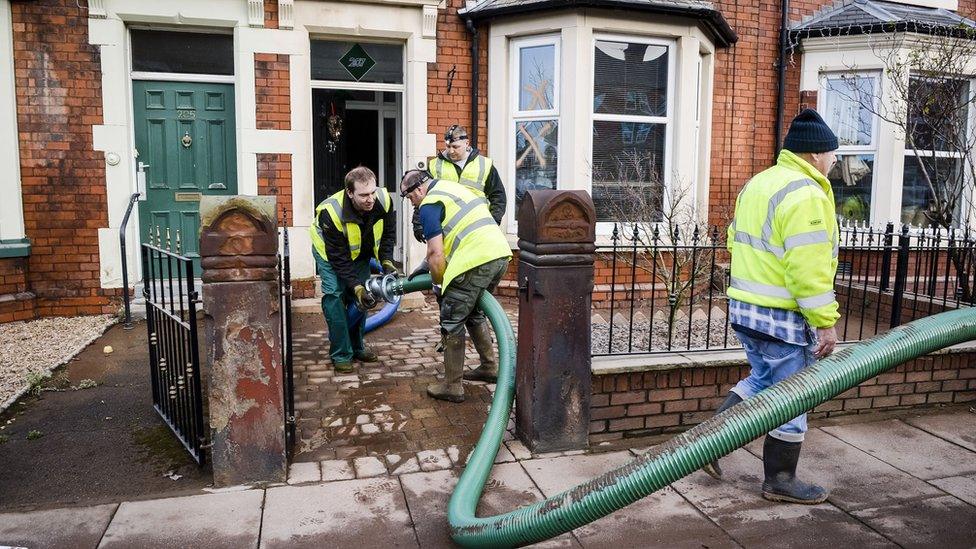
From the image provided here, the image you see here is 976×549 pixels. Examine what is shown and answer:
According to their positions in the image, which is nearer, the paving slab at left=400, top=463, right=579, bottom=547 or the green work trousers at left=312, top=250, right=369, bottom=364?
the paving slab at left=400, top=463, right=579, bottom=547

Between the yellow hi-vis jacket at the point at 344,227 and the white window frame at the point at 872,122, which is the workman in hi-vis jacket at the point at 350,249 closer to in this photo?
the yellow hi-vis jacket at the point at 344,227

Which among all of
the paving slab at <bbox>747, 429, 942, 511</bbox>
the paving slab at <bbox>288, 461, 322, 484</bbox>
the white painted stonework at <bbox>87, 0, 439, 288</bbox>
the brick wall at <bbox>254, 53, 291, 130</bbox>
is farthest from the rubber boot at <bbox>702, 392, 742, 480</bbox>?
the brick wall at <bbox>254, 53, 291, 130</bbox>

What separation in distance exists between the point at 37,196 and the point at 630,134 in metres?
6.34

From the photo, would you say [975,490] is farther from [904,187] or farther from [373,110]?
[373,110]

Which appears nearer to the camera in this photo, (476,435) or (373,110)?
(476,435)

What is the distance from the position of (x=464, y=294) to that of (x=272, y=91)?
418cm

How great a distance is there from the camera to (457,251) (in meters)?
4.59

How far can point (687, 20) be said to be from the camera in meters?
8.31

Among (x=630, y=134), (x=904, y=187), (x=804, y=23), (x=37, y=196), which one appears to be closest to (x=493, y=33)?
(x=630, y=134)

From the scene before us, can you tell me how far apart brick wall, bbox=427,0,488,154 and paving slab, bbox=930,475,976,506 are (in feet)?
19.1

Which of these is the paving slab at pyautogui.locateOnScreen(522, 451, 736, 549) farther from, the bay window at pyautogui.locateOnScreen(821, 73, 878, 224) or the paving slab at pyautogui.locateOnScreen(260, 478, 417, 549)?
the bay window at pyautogui.locateOnScreen(821, 73, 878, 224)

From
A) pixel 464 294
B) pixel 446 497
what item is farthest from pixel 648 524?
pixel 464 294

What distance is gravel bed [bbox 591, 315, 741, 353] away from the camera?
5848mm

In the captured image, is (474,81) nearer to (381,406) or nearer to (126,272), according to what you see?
(126,272)
